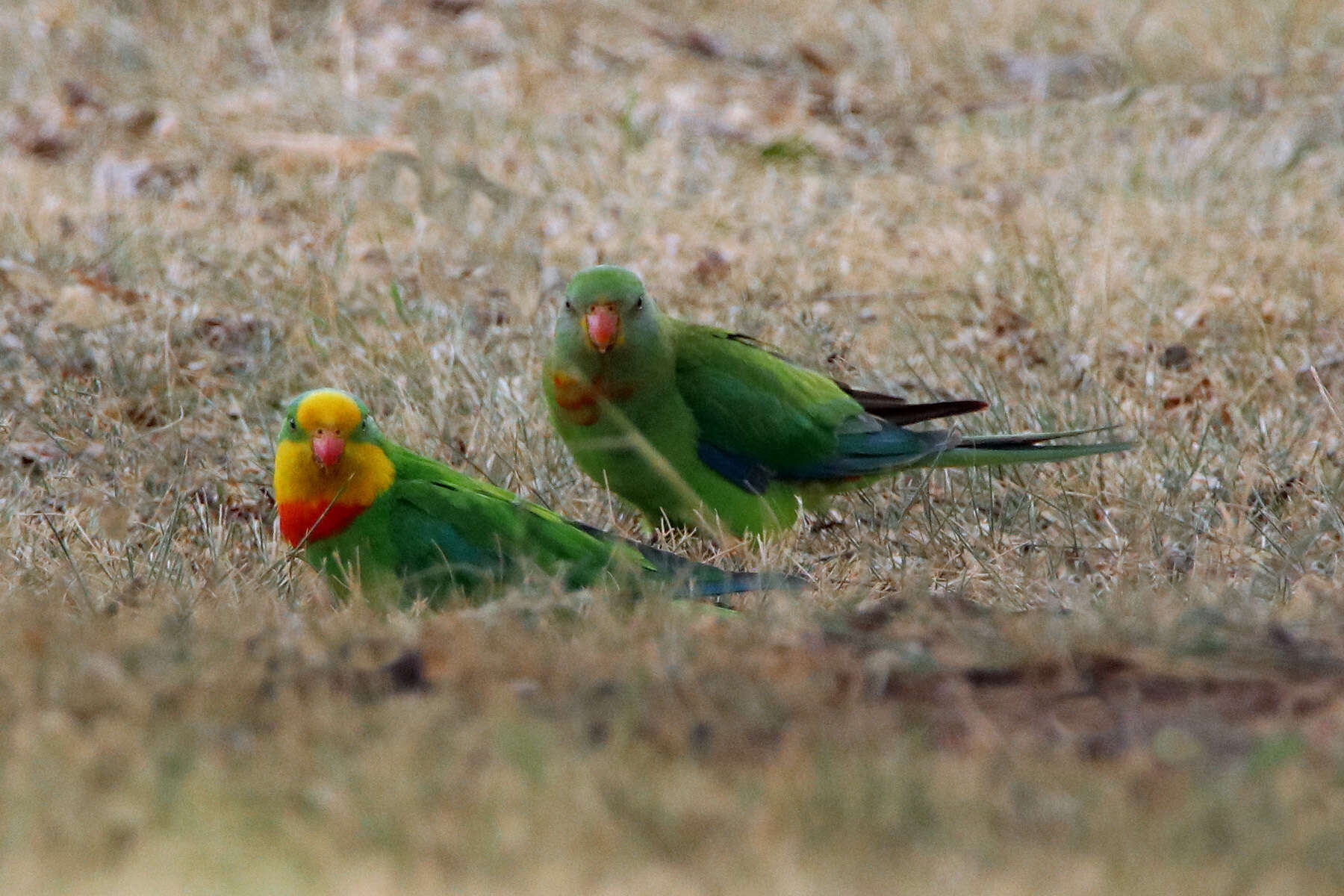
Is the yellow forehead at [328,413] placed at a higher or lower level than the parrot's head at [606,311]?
lower

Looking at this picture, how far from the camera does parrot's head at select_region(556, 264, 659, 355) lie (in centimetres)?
428

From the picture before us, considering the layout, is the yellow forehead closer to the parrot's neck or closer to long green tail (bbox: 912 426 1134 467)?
the parrot's neck

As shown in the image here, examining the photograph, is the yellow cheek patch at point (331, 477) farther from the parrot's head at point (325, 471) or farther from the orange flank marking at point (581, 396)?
the orange flank marking at point (581, 396)

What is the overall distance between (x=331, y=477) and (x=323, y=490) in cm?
3

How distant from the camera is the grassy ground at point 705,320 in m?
2.11

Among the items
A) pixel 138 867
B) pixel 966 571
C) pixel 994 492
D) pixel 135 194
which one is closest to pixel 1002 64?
pixel 135 194

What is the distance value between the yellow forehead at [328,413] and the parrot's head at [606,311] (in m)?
0.81

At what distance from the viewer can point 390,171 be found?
7.31 meters

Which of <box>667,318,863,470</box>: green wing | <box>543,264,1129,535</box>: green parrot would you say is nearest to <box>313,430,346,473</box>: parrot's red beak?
<box>543,264,1129,535</box>: green parrot

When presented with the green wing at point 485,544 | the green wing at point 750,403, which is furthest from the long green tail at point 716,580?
the green wing at point 750,403

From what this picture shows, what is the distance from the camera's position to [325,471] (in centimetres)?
364

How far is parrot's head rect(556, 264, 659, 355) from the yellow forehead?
2.65 feet

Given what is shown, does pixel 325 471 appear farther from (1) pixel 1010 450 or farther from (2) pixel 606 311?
(1) pixel 1010 450

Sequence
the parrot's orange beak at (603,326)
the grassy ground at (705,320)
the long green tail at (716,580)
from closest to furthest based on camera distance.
A: the grassy ground at (705,320)
the long green tail at (716,580)
the parrot's orange beak at (603,326)
